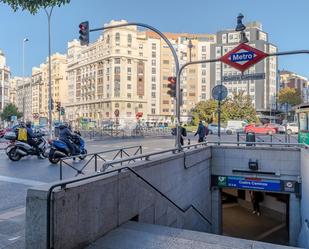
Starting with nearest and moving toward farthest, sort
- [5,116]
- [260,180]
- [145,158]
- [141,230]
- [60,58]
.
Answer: [141,230]
[145,158]
[260,180]
[5,116]
[60,58]

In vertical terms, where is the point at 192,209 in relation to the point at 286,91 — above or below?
below

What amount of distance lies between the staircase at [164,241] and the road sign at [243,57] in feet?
21.2

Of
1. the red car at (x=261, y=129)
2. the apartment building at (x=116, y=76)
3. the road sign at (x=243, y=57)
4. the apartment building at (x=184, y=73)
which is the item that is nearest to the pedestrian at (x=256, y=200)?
the road sign at (x=243, y=57)

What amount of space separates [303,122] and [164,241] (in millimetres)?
11652

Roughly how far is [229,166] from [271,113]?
79583 mm

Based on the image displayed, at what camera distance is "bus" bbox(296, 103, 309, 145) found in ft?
45.3

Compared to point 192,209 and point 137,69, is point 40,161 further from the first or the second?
point 137,69

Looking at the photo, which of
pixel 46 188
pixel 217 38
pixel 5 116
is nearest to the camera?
pixel 46 188

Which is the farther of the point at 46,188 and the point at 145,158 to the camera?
the point at 145,158

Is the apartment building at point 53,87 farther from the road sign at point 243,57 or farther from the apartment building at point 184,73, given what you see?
the road sign at point 243,57

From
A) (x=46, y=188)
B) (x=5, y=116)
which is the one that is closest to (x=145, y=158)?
(x=46, y=188)

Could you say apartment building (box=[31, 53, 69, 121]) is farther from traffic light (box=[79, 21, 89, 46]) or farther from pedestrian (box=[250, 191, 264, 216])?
traffic light (box=[79, 21, 89, 46])

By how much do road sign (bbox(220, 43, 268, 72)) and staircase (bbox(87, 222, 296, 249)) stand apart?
6.45 meters

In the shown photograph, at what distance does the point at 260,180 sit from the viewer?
1337 cm
